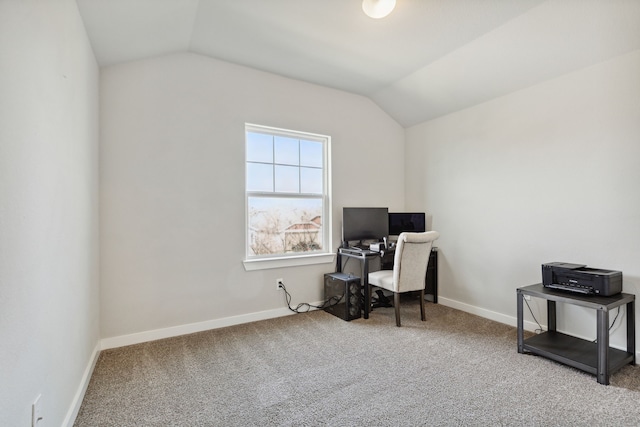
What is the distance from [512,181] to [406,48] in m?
1.68

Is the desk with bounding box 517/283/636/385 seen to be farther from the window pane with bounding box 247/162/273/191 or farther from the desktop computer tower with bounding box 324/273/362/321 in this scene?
the window pane with bounding box 247/162/273/191

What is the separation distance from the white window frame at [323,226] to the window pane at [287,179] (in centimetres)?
6

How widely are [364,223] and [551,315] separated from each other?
2023 mm

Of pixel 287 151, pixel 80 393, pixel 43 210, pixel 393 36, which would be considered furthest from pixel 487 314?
pixel 43 210

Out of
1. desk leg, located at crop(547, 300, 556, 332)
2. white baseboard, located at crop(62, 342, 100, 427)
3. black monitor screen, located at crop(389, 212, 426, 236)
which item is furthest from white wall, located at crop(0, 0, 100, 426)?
desk leg, located at crop(547, 300, 556, 332)

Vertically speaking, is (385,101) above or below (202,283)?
above

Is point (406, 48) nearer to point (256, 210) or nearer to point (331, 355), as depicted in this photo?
point (256, 210)

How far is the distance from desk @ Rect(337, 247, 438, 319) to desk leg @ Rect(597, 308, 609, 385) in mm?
1866

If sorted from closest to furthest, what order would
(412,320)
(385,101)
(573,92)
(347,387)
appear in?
(347,387), (573,92), (412,320), (385,101)

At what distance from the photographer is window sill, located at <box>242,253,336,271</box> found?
3316 millimetres

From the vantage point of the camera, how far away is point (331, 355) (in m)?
2.57

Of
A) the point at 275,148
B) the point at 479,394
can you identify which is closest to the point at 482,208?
the point at 479,394

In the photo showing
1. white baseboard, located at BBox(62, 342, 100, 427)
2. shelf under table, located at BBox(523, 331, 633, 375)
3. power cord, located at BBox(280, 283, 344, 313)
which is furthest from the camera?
power cord, located at BBox(280, 283, 344, 313)

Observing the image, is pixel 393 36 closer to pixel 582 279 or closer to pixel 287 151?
pixel 287 151
